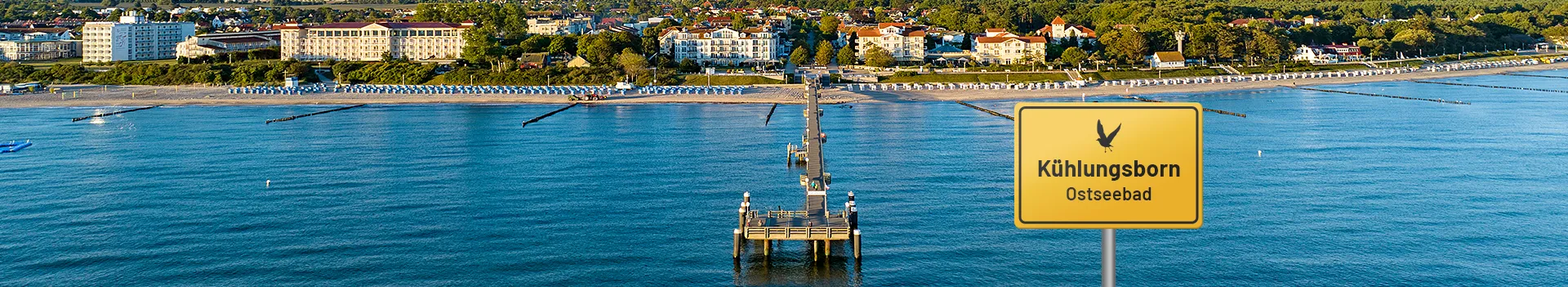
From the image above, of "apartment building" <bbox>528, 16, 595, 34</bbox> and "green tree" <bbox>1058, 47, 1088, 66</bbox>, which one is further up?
"apartment building" <bbox>528, 16, 595, 34</bbox>

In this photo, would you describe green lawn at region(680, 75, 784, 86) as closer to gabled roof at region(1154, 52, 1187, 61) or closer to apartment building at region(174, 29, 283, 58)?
gabled roof at region(1154, 52, 1187, 61)

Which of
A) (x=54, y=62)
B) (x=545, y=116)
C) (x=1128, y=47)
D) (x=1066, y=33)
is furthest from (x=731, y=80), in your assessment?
(x=54, y=62)

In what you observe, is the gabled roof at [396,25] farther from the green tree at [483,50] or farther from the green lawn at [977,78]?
the green lawn at [977,78]

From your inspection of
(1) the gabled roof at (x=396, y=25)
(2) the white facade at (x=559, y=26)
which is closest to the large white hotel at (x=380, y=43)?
(1) the gabled roof at (x=396, y=25)

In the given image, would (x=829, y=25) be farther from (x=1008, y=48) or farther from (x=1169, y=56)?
(x=1169, y=56)

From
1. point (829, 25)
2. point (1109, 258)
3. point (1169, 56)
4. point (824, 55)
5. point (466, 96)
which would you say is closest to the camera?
point (1109, 258)

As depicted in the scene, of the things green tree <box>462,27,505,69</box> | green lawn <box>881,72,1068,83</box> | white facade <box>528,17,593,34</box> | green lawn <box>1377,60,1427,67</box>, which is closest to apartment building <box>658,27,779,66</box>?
green tree <box>462,27,505,69</box>
